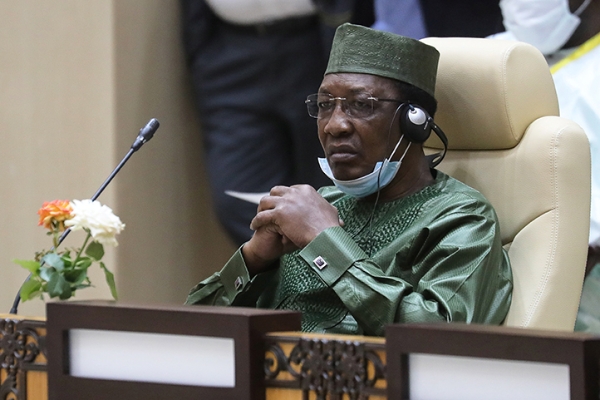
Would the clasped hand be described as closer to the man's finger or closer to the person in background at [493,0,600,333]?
the man's finger

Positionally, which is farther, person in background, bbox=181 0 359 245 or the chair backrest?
person in background, bbox=181 0 359 245

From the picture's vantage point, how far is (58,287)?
117cm

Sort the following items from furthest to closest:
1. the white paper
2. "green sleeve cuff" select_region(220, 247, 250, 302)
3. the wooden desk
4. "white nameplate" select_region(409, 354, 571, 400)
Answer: the white paper
"green sleeve cuff" select_region(220, 247, 250, 302)
the wooden desk
"white nameplate" select_region(409, 354, 571, 400)

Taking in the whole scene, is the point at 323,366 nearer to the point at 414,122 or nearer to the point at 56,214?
the point at 56,214

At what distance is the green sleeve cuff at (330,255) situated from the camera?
1.35 m

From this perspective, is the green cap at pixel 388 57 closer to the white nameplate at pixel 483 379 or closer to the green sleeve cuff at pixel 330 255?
the green sleeve cuff at pixel 330 255

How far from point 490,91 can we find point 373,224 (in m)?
0.32

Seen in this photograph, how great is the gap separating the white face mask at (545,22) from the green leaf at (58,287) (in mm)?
1839

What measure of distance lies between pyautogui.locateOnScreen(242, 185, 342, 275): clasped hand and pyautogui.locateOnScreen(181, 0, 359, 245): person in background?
4.85ft

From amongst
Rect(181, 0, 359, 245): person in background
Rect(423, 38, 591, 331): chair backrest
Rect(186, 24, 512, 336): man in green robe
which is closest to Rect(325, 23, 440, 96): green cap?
Rect(186, 24, 512, 336): man in green robe

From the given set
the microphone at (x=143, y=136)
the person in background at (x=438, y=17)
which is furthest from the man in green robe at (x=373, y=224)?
the person in background at (x=438, y=17)

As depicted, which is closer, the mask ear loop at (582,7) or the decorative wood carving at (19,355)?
the decorative wood carving at (19,355)

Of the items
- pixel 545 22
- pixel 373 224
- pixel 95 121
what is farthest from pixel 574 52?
pixel 95 121

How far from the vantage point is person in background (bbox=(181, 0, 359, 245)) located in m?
2.95
